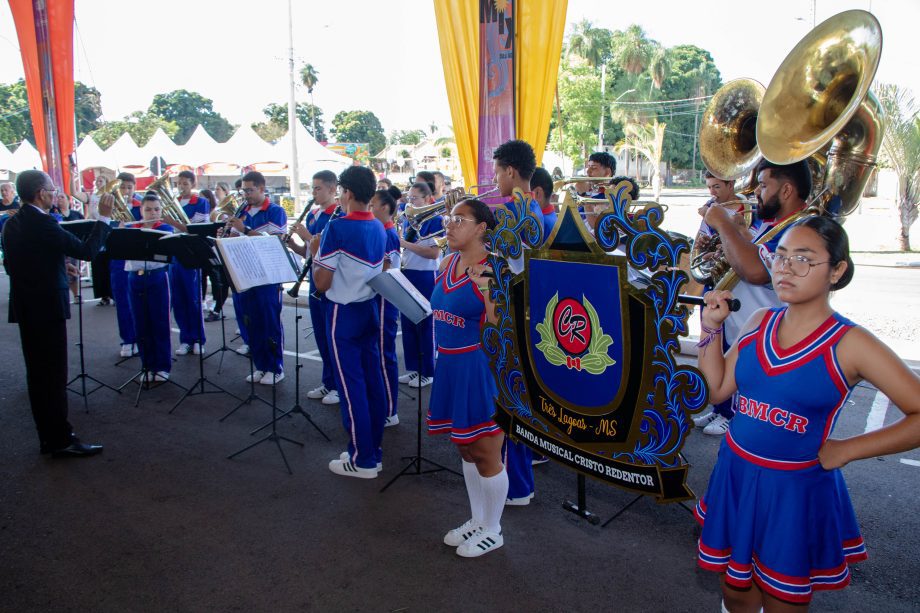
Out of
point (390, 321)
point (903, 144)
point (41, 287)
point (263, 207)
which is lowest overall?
point (390, 321)

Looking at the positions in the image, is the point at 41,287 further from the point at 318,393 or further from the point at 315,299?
the point at 318,393

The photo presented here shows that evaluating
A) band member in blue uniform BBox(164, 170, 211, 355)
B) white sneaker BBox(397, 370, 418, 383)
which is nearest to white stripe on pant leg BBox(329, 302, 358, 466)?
white sneaker BBox(397, 370, 418, 383)

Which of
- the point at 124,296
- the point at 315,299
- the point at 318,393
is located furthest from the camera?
the point at 124,296

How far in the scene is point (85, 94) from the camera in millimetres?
58688

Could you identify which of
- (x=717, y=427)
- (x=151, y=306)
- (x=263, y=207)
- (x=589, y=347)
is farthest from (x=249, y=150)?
(x=589, y=347)

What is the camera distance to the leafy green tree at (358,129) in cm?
7981

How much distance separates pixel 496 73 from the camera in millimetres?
5543

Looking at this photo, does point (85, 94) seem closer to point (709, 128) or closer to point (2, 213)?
point (2, 213)

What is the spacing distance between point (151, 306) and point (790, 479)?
6340mm

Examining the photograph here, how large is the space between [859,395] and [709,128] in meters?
3.43

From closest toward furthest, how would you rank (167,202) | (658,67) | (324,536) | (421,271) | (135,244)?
(324,536) < (135,244) < (421,271) < (167,202) < (658,67)

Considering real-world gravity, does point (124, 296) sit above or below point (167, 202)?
below

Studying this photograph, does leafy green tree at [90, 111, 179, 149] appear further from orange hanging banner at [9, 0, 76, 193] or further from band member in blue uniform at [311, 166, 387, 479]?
band member in blue uniform at [311, 166, 387, 479]

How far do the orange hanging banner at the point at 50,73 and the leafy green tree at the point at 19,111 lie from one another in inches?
1569
